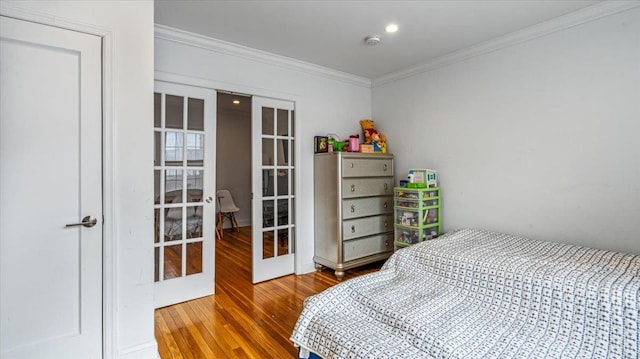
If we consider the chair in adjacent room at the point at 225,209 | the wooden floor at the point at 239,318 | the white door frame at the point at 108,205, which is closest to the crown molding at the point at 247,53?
the white door frame at the point at 108,205

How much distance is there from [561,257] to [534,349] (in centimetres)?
95

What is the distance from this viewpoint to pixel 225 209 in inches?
215

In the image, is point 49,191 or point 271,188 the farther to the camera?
point 271,188

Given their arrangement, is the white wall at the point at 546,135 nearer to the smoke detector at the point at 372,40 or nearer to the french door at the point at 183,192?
the smoke detector at the point at 372,40

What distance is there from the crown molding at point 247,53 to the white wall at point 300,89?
20mm

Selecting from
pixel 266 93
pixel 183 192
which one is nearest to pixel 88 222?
pixel 183 192

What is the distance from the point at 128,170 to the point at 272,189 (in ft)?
5.38

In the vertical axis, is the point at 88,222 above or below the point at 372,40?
below

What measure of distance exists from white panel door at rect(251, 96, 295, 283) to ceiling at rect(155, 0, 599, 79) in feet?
2.30

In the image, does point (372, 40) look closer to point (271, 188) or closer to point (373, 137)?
point (373, 137)

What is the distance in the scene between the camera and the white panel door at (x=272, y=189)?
311cm

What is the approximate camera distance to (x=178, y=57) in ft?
8.68

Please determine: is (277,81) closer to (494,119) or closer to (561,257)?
(494,119)

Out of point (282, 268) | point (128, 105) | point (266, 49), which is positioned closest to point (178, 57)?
point (266, 49)
